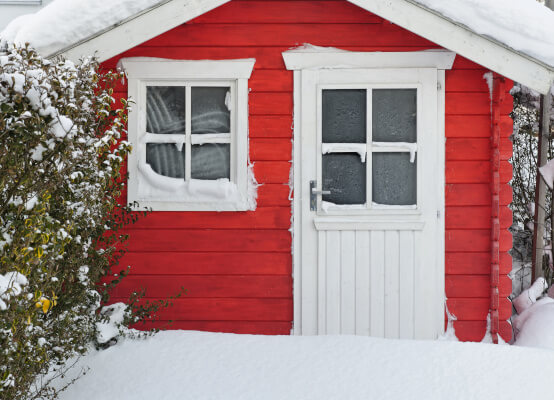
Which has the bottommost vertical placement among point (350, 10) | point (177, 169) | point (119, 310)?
point (119, 310)

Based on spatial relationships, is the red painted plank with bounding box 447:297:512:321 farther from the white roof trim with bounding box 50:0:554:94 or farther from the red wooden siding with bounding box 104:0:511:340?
the white roof trim with bounding box 50:0:554:94

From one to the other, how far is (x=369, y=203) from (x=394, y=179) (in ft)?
0.89

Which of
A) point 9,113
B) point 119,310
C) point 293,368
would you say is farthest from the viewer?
point 119,310

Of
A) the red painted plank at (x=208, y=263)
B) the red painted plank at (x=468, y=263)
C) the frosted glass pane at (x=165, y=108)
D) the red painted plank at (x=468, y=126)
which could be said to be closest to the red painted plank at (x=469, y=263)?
the red painted plank at (x=468, y=263)

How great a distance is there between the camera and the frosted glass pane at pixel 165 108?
4.54 metres

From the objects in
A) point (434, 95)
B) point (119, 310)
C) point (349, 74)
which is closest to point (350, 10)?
point (349, 74)

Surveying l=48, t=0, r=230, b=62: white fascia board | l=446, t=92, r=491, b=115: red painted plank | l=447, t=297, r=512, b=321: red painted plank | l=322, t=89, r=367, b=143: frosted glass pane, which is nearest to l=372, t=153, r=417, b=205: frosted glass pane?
l=322, t=89, r=367, b=143: frosted glass pane

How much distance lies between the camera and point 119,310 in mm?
4285

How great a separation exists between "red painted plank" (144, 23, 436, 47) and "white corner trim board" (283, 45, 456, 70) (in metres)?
0.07

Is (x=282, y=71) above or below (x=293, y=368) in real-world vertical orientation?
above

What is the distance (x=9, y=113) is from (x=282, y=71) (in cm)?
237

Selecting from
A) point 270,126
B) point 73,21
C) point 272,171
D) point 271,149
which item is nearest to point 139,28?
point 73,21

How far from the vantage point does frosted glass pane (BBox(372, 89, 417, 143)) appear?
14.7 ft

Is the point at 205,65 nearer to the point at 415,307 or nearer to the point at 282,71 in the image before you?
the point at 282,71
